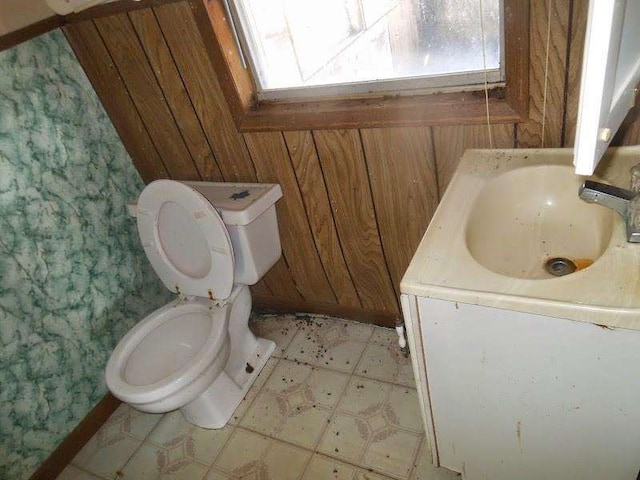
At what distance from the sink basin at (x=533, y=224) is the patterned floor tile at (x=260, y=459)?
0.96 m

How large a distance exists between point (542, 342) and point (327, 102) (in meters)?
0.90

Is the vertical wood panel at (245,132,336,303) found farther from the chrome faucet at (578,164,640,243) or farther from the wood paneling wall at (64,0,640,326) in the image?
the chrome faucet at (578,164,640,243)

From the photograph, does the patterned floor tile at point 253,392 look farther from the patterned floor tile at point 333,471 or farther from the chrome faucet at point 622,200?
the chrome faucet at point 622,200

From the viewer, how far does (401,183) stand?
1.35 meters

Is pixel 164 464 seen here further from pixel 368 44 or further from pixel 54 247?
pixel 368 44

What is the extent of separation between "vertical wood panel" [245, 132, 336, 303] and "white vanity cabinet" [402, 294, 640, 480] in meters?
0.78

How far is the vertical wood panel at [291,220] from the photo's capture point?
1.47 metres

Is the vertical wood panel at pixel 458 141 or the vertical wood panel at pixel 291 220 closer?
the vertical wood panel at pixel 458 141

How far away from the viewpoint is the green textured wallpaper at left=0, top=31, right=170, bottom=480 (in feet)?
4.62

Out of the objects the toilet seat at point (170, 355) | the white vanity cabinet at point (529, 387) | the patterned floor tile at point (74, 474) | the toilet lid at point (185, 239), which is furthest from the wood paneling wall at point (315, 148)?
the patterned floor tile at point (74, 474)

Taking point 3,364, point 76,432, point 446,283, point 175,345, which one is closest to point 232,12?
point 446,283

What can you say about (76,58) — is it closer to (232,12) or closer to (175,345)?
(232,12)

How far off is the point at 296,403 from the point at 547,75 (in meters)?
1.33

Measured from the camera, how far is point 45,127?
1.48 meters
